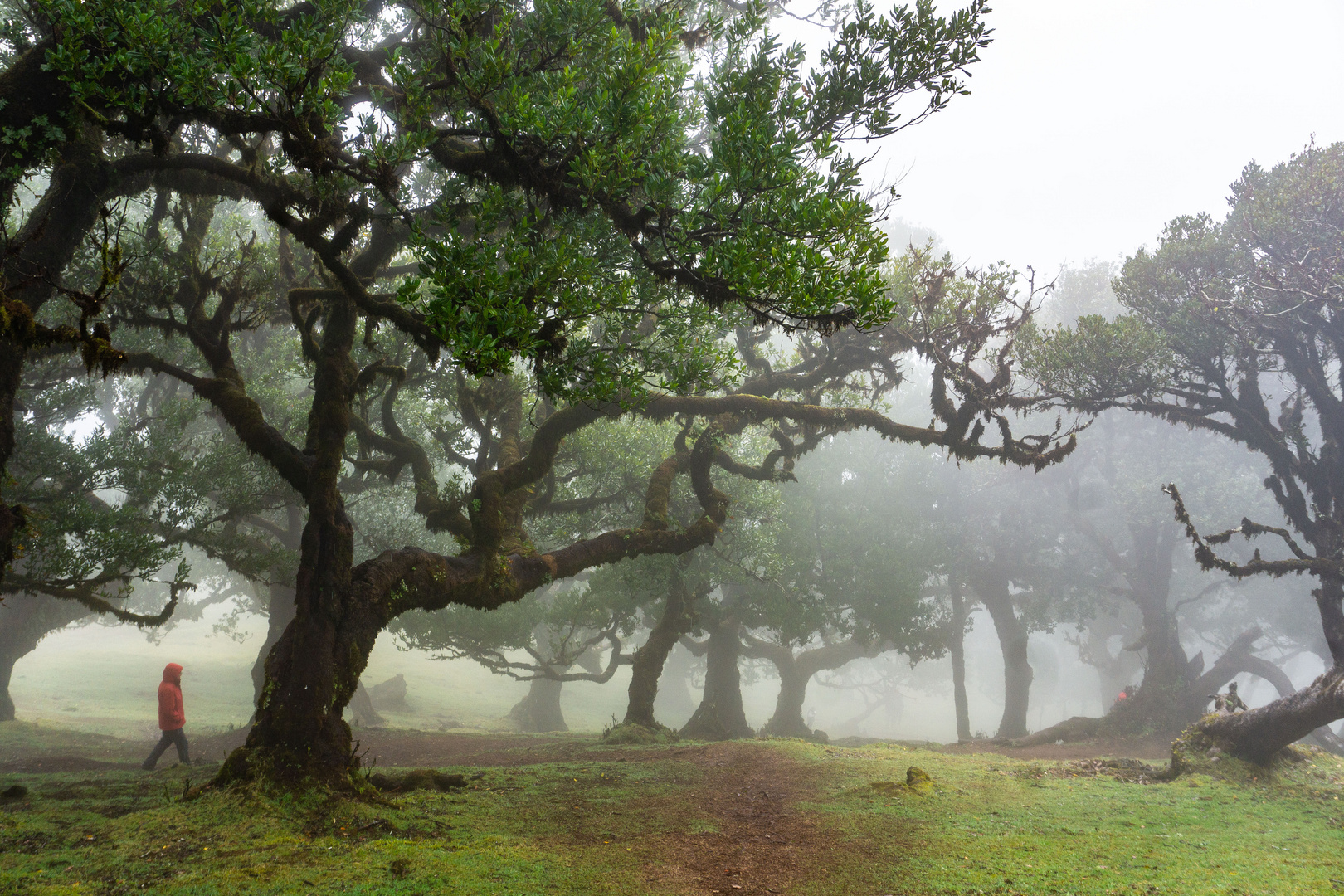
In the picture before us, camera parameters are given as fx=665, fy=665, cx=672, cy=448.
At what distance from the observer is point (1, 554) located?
712 centimetres

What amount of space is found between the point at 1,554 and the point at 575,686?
4113 centimetres

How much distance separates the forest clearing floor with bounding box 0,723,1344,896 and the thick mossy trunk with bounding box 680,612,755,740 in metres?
11.7

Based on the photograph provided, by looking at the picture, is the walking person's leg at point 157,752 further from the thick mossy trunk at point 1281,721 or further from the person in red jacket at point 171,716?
the thick mossy trunk at point 1281,721

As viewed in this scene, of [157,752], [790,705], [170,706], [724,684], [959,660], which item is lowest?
[790,705]

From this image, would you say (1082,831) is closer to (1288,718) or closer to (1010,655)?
(1288,718)

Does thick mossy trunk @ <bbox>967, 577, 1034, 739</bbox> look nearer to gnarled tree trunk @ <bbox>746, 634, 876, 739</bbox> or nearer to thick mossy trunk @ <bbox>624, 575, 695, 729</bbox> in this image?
gnarled tree trunk @ <bbox>746, 634, 876, 739</bbox>

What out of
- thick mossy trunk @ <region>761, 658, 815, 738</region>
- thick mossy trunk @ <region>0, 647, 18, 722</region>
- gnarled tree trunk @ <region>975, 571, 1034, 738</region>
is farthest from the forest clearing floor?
gnarled tree trunk @ <region>975, 571, 1034, 738</region>

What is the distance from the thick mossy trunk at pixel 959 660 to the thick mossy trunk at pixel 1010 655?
1.40m

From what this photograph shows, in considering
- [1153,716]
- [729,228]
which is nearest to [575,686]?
[1153,716]

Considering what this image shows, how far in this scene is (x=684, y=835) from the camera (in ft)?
26.6

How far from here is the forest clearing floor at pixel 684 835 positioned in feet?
19.7

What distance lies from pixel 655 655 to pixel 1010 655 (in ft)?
70.9

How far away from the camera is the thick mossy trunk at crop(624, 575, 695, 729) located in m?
19.6

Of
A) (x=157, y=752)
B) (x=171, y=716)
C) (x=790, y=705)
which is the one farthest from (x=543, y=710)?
(x=157, y=752)
